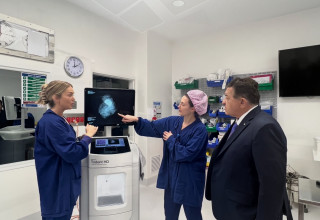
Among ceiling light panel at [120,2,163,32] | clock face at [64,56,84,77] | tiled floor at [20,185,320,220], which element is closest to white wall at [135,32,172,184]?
ceiling light panel at [120,2,163,32]

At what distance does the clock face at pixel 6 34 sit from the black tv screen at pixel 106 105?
4.33 ft

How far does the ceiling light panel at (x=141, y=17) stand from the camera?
9.23ft

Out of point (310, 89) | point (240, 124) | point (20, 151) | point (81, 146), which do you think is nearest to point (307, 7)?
point (310, 89)

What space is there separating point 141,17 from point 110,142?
2202mm

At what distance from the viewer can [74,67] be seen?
2.76 meters

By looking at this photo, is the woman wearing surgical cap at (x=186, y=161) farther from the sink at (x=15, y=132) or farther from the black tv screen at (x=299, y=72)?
the black tv screen at (x=299, y=72)

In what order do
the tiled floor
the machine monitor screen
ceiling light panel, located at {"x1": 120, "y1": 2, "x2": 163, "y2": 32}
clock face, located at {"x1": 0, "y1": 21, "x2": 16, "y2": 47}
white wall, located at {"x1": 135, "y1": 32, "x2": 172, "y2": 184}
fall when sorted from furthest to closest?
white wall, located at {"x1": 135, "y1": 32, "x2": 172, "y2": 184} < ceiling light panel, located at {"x1": 120, "y1": 2, "x2": 163, "y2": 32} < the tiled floor < clock face, located at {"x1": 0, "y1": 21, "x2": 16, "y2": 47} < the machine monitor screen

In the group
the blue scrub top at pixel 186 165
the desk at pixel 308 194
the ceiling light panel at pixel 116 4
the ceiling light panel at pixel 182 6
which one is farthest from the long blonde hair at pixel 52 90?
the desk at pixel 308 194

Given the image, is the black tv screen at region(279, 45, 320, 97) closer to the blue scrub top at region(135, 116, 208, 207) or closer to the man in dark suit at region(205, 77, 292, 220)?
the blue scrub top at region(135, 116, 208, 207)

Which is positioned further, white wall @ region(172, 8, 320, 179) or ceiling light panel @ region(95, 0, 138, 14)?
white wall @ region(172, 8, 320, 179)

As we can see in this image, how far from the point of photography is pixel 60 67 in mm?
2625

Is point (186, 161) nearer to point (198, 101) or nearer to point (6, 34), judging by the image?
point (198, 101)

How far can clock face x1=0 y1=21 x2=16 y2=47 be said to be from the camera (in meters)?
2.12

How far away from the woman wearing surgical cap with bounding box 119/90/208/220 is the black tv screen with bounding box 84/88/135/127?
9cm
